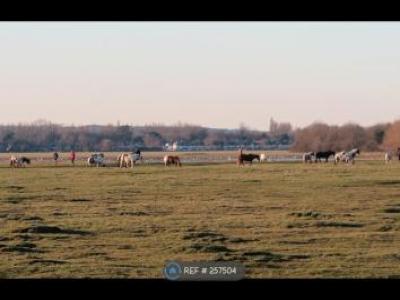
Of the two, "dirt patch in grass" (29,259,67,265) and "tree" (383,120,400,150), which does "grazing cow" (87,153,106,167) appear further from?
"tree" (383,120,400,150)

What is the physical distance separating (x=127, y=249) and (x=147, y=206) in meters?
0.86

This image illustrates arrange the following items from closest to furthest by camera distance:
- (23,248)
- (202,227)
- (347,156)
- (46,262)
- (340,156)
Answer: (46,262) < (23,248) < (202,227) < (347,156) < (340,156)

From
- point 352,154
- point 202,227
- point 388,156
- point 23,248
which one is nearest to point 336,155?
point 352,154

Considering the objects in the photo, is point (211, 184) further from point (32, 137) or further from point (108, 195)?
point (32, 137)

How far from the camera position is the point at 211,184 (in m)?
6.62

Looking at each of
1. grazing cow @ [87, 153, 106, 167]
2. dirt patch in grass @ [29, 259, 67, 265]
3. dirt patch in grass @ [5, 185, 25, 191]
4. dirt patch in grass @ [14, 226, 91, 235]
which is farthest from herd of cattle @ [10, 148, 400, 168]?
dirt patch in grass @ [29, 259, 67, 265]

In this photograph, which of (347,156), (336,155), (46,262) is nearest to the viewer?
(46,262)

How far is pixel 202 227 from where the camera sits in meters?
4.50

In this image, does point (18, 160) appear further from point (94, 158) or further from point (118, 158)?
point (118, 158)

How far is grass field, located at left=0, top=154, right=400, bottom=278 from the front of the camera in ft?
12.4

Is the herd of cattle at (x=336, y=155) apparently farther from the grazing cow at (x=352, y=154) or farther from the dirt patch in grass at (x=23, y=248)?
the dirt patch in grass at (x=23, y=248)

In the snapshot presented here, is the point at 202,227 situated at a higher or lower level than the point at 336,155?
lower
